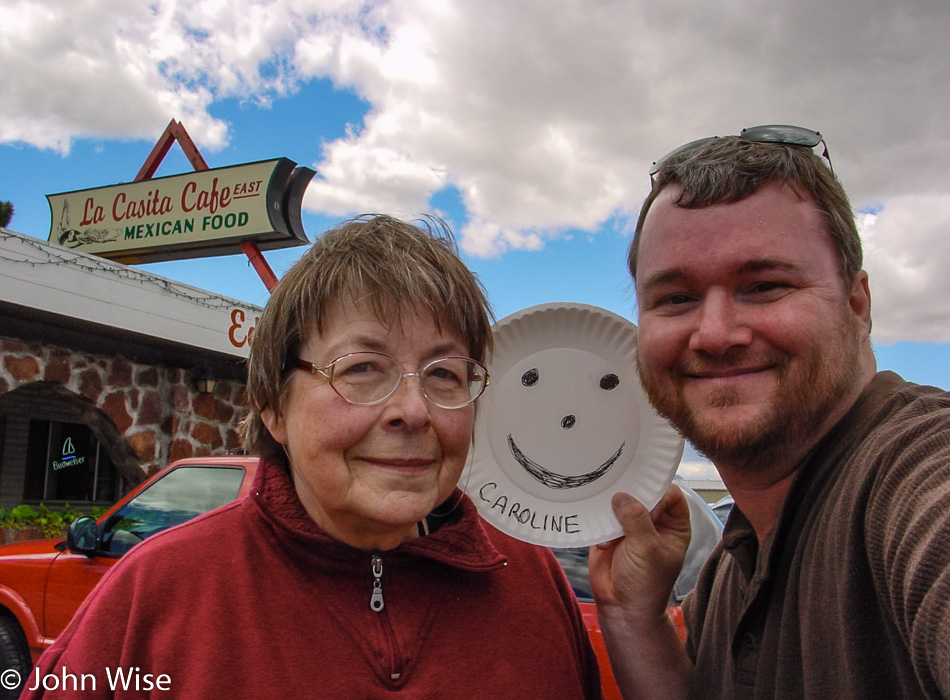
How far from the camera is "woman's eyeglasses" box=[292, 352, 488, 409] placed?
4.68ft

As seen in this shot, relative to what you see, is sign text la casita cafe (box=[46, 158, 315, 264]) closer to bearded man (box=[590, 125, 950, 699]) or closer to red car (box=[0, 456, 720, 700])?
red car (box=[0, 456, 720, 700])

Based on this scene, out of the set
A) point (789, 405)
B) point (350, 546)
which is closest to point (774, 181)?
point (789, 405)

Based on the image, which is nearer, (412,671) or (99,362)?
(412,671)

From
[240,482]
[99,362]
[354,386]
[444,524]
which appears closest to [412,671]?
[444,524]

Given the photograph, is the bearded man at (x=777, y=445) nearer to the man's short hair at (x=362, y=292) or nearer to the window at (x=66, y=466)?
the man's short hair at (x=362, y=292)

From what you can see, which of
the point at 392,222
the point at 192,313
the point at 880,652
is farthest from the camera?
the point at 192,313

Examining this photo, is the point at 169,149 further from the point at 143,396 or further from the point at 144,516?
the point at 144,516

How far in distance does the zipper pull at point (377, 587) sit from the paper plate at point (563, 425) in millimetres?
340

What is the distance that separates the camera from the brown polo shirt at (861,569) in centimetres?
96

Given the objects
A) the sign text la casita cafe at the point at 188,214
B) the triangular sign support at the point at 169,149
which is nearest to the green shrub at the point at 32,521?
the sign text la casita cafe at the point at 188,214

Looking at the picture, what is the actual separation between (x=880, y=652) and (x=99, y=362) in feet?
28.2

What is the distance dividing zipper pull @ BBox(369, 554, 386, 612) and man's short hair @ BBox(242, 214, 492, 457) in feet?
1.08

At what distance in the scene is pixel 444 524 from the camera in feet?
5.43

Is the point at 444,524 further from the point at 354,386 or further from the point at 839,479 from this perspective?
the point at 839,479
